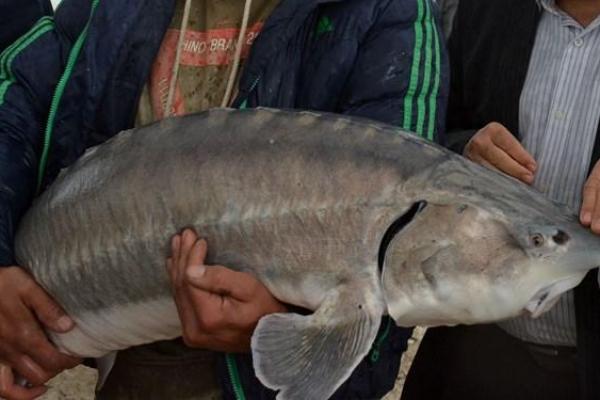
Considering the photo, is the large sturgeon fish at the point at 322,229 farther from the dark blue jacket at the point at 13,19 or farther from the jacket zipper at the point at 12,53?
the dark blue jacket at the point at 13,19

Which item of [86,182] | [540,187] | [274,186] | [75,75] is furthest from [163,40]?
[540,187]

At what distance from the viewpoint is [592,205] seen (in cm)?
193

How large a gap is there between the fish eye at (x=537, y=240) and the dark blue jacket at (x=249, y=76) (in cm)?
47

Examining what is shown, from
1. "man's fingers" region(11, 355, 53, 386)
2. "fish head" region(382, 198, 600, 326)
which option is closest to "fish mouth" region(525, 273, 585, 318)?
"fish head" region(382, 198, 600, 326)

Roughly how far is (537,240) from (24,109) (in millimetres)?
1273

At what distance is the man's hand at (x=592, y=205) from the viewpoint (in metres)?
1.84

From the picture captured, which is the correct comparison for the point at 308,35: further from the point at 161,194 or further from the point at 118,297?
the point at 118,297

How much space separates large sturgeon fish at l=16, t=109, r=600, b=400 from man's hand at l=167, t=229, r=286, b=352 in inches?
1.4

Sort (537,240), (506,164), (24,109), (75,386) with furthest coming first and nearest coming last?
1. (75,386)
2. (24,109)
3. (506,164)
4. (537,240)

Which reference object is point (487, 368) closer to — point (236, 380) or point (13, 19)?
point (236, 380)

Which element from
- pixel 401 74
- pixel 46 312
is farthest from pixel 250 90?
pixel 46 312

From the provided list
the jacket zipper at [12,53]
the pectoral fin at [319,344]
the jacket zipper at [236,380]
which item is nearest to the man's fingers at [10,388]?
the jacket zipper at [236,380]

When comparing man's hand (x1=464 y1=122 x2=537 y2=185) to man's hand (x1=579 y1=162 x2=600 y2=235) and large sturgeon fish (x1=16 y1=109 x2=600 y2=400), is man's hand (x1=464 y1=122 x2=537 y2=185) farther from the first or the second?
large sturgeon fish (x1=16 y1=109 x2=600 y2=400)

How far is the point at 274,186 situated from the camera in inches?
77.7
